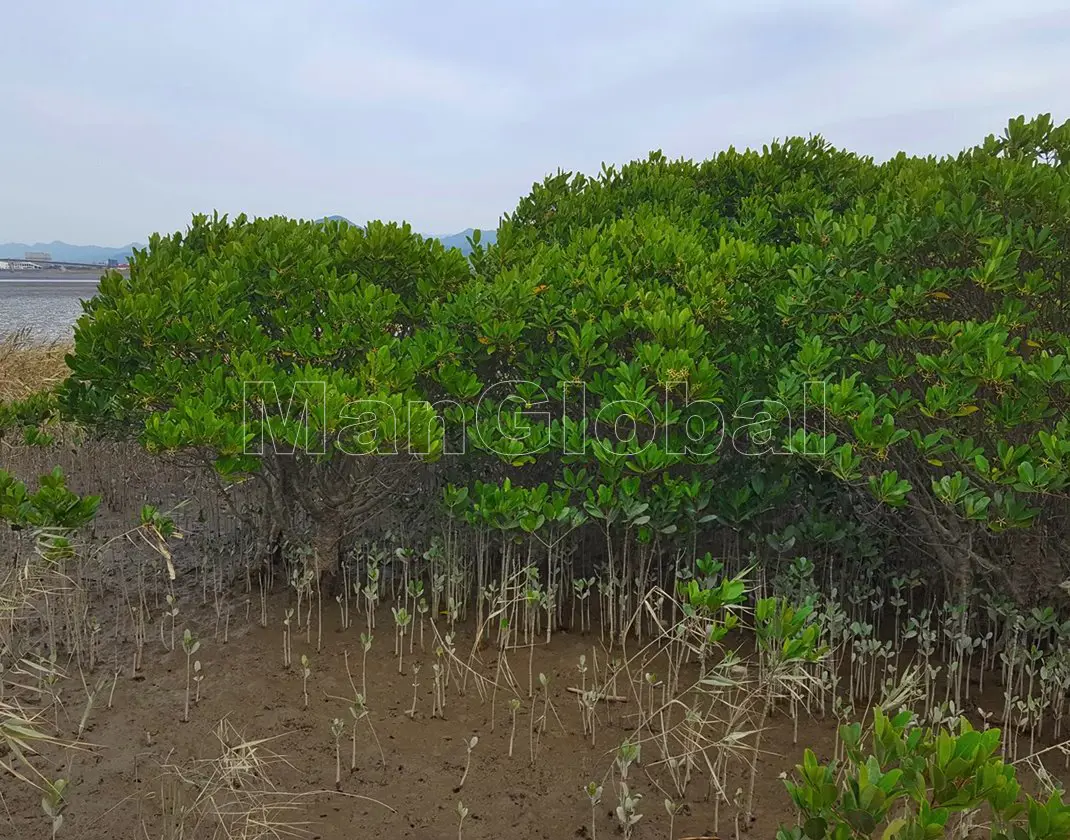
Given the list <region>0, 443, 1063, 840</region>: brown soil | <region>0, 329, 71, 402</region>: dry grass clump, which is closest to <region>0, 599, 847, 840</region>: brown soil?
<region>0, 443, 1063, 840</region>: brown soil

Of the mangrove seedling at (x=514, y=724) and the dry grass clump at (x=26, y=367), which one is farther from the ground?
the dry grass clump at (x=26, y=367)

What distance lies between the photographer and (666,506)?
3.80m

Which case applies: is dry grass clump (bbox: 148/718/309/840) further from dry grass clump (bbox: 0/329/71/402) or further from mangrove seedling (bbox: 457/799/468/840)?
dry grass clump (bbox: 0/329/71/402)

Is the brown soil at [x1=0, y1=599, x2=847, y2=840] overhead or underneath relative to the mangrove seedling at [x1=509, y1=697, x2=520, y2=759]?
underneath

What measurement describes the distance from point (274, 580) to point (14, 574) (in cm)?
137

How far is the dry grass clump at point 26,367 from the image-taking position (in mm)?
8802

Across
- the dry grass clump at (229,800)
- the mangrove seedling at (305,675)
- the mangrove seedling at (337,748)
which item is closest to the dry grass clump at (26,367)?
the mangrove seedling at (305,675)

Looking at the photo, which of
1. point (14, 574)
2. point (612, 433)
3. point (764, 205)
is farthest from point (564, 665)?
point (764, 205)

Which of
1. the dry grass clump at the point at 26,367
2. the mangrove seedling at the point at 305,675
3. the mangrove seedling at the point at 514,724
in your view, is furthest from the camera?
the dry grass clump at the point at 26,367

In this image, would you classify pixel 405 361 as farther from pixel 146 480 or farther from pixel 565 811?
pixel 146 480

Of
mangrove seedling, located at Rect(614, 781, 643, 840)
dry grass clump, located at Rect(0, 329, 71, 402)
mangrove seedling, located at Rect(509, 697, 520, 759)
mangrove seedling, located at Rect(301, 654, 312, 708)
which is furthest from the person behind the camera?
dry grass clump, located at Rect(0, 329, 71, 402)

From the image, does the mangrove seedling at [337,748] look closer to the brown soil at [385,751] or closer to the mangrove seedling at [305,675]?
the brown soil at [385,751]

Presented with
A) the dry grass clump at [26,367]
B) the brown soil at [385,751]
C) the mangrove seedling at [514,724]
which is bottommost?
the brown soil at [385,751]

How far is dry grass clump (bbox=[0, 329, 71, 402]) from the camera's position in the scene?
880 cm
